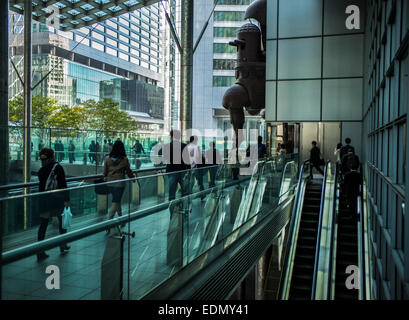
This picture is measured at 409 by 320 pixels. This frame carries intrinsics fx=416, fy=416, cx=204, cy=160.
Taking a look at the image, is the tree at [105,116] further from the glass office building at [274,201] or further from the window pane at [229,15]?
the glass office building at [274,201]

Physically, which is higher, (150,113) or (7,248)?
(150,113)

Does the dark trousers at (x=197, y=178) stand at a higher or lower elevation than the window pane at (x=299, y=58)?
lower

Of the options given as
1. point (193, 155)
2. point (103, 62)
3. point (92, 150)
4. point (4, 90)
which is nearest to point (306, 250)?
point (193, 155)

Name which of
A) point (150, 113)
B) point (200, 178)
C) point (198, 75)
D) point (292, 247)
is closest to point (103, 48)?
point (150, 113)

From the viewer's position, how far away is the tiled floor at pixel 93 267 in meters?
2.95

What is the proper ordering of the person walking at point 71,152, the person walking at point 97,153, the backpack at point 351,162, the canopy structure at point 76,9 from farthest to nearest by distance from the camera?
the canopy structure at point 76,9
the person walking at point 97,153
the person walking at point 71,152
the backpack at point 351,162

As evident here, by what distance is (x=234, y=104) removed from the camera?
80.8 feet

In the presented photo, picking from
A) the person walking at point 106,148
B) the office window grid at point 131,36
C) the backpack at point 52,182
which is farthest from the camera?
the office window grid at point 131,36

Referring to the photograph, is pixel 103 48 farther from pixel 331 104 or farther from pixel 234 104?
pixel 331 104

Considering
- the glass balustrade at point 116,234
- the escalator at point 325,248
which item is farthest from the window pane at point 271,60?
the glass balustrade at point 116,234

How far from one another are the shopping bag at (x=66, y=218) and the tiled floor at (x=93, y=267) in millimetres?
152

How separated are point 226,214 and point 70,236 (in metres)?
4.72

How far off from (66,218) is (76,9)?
23480mm

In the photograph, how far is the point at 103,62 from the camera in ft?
276
